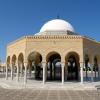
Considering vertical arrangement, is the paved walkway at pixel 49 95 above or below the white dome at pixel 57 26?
below

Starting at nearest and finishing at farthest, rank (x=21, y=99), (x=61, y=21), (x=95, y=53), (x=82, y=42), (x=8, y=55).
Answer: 1. (x=21, y=99)
2. (x=82, y=42)
3. (x=95, y=53)
4. (x=61, y=21)
5. (x=8, y=55)

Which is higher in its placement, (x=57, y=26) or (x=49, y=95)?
(x=57, y=26)

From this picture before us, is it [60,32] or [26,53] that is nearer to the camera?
[26,53]

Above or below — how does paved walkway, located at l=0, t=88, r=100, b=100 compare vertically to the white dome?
below

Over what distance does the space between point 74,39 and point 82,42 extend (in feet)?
2.40

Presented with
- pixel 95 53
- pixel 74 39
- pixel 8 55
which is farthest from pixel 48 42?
pixel 8 55

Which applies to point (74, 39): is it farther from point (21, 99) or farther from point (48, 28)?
point (21, 99)

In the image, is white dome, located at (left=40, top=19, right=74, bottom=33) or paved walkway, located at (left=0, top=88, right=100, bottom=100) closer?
paved walkway, located at (left=0, top=88, right=100, bottom=100)

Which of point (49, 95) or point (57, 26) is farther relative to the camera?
point (57, 26)

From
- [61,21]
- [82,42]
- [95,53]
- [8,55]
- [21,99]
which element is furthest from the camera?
[8,55]

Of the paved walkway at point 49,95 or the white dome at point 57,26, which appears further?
the white dome at point 57,26

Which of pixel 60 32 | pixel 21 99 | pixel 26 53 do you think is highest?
pixel 60 32

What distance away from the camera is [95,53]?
23.2m

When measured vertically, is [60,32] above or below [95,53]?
above
